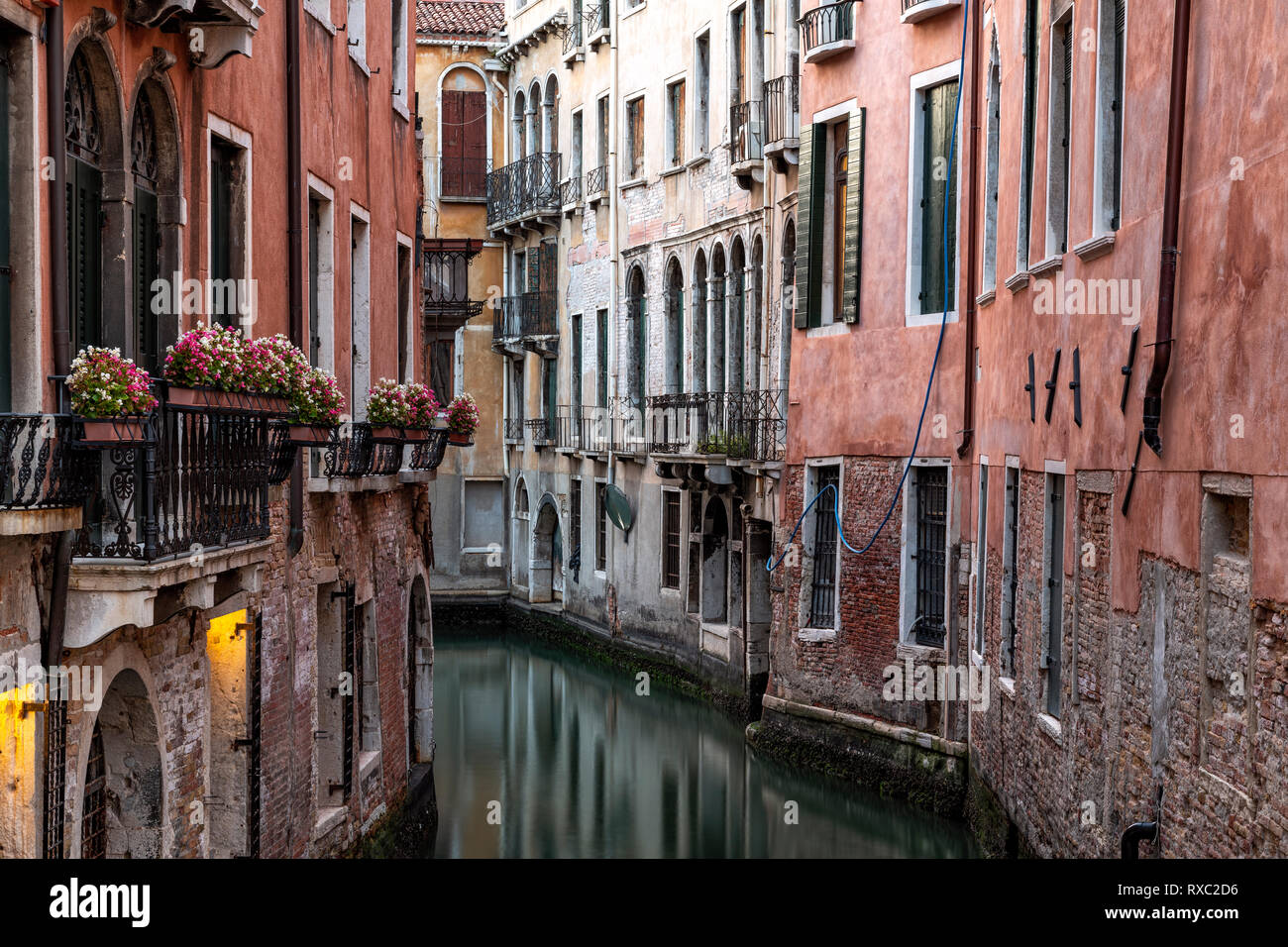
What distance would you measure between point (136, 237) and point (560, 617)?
21859 mm

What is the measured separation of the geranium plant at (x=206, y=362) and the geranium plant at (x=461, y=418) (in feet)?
22.8

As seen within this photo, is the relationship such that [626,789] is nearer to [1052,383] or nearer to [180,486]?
[1052,383]

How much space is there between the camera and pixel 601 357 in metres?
28.9

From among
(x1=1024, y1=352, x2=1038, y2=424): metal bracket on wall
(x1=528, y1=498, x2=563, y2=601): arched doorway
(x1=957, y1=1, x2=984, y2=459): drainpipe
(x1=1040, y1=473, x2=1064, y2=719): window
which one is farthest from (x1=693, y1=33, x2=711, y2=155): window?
(x1=1040, y1=473, x2=1064, y2=719): window

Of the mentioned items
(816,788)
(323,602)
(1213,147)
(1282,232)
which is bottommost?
(816,788)

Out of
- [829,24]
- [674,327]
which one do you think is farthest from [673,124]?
[829,24]

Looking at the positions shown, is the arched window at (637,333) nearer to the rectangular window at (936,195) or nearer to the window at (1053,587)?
the rectangular window at (936,195)

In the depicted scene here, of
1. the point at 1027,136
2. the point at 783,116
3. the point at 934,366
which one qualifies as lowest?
the point at 934,366

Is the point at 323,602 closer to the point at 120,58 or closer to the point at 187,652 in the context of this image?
the point at 187,652

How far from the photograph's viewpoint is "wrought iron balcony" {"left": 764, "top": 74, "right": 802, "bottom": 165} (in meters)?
19.3

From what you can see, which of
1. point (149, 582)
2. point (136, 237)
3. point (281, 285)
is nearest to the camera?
point (149, 582)

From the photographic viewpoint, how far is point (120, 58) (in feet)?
26.4

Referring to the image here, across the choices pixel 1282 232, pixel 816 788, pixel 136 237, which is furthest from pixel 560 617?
pixel 1282 232

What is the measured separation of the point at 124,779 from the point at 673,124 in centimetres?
1835
